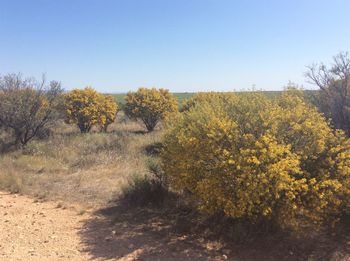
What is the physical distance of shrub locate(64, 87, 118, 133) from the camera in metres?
20.9

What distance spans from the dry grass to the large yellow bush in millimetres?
3527

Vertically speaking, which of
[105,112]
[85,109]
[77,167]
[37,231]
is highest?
[85,109]

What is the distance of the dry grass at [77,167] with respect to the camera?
9.91 metres

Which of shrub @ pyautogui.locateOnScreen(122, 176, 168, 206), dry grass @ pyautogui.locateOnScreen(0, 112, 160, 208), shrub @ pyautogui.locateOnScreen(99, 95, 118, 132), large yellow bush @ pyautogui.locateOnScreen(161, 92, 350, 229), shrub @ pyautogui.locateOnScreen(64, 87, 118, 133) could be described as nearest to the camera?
large yellow bush @ pyautogui.locateOnScreen(161, 92, 350, 229)

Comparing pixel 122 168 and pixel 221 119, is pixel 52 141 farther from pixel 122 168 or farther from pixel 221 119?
pixel 221 119

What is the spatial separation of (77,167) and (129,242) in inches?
258

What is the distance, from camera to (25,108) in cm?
1623

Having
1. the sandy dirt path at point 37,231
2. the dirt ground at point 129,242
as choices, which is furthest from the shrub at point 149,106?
the dirt ground at point 129,242

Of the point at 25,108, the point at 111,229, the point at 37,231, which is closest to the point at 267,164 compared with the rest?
the point at 111,229

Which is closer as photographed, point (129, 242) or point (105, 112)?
point (129, 242)

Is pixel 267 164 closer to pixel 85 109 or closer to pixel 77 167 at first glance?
pixel 77 167

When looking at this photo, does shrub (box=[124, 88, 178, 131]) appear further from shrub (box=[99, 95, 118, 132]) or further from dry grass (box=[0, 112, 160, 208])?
dry grass (box=[0, 112, 160, 208])

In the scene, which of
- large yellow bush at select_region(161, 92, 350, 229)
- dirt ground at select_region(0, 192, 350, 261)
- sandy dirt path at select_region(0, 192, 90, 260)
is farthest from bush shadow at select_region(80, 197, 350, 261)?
large yellow bush at select_region(161, 92, 350, 229)

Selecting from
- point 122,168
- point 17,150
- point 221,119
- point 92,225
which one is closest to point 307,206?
point 221,119
